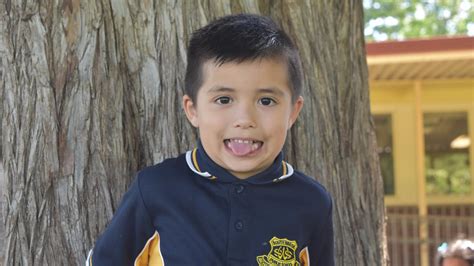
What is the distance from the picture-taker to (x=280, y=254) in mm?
2553

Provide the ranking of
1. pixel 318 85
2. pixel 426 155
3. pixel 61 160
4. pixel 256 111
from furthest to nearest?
pixel 426 155, pixel 318 85, pixel 61 160, pixel 256 111

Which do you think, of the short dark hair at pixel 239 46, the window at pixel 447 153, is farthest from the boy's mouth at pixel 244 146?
the window at pixel 447 153

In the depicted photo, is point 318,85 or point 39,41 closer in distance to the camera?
point 39,41

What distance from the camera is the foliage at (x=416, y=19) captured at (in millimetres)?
30314

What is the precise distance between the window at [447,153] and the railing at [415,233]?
1.00m

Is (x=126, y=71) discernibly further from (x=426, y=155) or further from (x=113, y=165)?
(x=426, y=155)

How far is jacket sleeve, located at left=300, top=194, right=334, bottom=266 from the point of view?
8.86 feet

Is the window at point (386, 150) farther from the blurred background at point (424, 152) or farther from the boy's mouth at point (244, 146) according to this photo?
the boy's mouth at point (244, 146)

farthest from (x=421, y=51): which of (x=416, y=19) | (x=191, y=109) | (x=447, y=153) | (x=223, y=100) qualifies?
(x=416, y=19)

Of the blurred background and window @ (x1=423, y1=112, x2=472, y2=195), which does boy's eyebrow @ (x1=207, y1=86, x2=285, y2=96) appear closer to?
the blurred background

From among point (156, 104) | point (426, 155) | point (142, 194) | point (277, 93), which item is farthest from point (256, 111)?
point (426, 155)

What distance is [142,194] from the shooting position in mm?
2553

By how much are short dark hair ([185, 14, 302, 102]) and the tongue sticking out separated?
0.22m

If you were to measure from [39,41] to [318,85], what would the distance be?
1.15 metres
